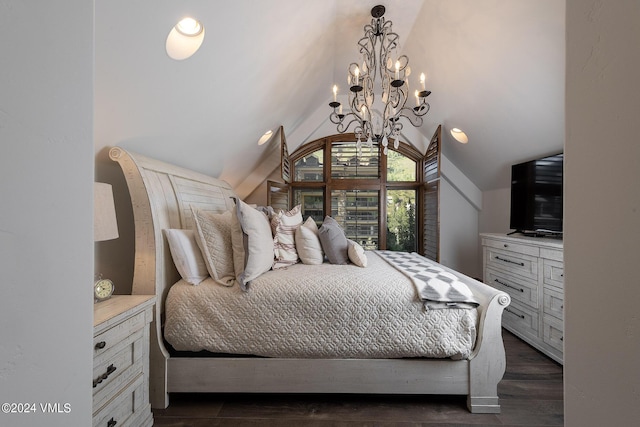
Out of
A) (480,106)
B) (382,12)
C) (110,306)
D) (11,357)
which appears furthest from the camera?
(480,106)

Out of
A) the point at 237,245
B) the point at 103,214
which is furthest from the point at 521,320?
the point at 103,214

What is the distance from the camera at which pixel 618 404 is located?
0.43 metres

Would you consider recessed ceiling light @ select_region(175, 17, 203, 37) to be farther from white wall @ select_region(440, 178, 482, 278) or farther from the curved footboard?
white wall @ select_region(440, 178, 482, 278)

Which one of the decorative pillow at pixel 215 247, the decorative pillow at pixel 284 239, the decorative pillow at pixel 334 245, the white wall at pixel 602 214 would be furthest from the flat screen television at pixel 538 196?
the decorative pillow at pixel 215 247

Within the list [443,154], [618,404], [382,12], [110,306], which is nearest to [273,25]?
[382,12]

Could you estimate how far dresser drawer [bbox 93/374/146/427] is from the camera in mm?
1146

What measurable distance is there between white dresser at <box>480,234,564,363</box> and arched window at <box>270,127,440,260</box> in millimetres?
1353

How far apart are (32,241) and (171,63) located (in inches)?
56.3

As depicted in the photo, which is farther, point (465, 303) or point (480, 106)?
point (480, 106)

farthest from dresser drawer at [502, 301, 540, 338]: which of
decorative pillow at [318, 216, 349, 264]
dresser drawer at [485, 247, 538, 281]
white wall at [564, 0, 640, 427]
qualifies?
white wall at [564, 0, 640, 427]

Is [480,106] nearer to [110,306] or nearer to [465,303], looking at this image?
[465,303]

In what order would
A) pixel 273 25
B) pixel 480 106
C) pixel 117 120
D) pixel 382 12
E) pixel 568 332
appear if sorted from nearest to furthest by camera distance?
pixel 568 332 < pixel 117 120 < pixel 273 25 < pixel 382 12 < pixel 480 106

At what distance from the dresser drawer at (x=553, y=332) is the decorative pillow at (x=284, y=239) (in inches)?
80.4

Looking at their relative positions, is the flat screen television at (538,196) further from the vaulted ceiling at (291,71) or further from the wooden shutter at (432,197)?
the wooden shutter at (432,197)
